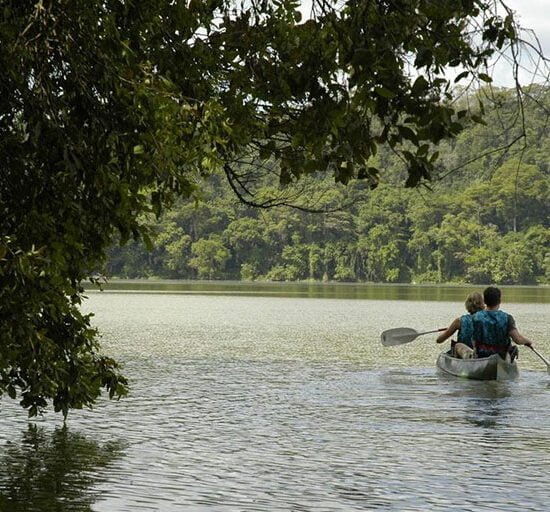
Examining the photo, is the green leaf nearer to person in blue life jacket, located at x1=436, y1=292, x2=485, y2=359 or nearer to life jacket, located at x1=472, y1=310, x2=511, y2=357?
life jacket, located at x1=472, y1=310, x2=511, y2=357

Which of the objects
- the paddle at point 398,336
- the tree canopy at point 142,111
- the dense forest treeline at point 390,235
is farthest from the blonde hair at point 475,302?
the dense forest treeline at point 390,235

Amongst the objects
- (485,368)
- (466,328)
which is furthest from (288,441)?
(466,328)

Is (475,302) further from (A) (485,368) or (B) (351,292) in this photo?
(B) (351,292)

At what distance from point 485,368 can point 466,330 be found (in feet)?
2.74

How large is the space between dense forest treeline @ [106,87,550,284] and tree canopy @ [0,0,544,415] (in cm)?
7800

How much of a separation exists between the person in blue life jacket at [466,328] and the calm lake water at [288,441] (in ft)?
1.52

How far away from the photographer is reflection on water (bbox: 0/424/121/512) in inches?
292

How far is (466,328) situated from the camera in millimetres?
15055

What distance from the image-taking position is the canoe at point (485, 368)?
1436 centimetres

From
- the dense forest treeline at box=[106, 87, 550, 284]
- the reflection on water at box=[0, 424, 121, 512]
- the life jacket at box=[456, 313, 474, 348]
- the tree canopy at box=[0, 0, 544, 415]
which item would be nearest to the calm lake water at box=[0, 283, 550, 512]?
the reflection on water at box=[0, 424, 121, 512]

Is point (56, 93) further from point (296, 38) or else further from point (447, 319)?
point (447, 319)

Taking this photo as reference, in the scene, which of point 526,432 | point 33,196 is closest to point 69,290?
point 33,196

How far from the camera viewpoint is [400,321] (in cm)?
3194

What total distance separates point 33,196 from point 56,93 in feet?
1.77
